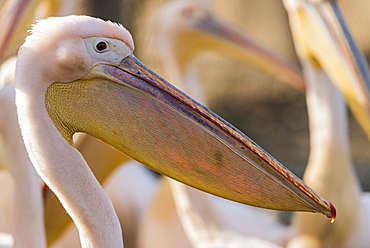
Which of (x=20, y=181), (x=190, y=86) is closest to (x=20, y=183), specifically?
(x=20, y=181)

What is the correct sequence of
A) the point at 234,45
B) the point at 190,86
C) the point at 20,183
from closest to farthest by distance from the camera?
the point at 20,183, the point at 190,86, the point at 234,45

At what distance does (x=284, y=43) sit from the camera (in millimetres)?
7055

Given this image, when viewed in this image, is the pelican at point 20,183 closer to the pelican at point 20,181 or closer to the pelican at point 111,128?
the pelican at point 20,181

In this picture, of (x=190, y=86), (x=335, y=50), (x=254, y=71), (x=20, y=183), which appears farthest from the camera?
(x=254, y=71)

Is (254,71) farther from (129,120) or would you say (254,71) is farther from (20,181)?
(129,120)

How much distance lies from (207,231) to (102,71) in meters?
1.64

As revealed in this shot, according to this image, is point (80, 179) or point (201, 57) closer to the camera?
point (80, 179)

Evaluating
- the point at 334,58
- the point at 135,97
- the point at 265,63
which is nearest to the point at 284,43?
the point at 265,63

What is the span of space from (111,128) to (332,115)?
5.76 ft

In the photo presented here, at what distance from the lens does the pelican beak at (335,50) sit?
333cm

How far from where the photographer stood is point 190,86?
373 centimetres

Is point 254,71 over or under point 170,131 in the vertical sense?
under

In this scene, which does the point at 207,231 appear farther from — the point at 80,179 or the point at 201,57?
the point at 201,57

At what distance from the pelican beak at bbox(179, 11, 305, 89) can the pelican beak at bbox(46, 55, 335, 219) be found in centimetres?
197
